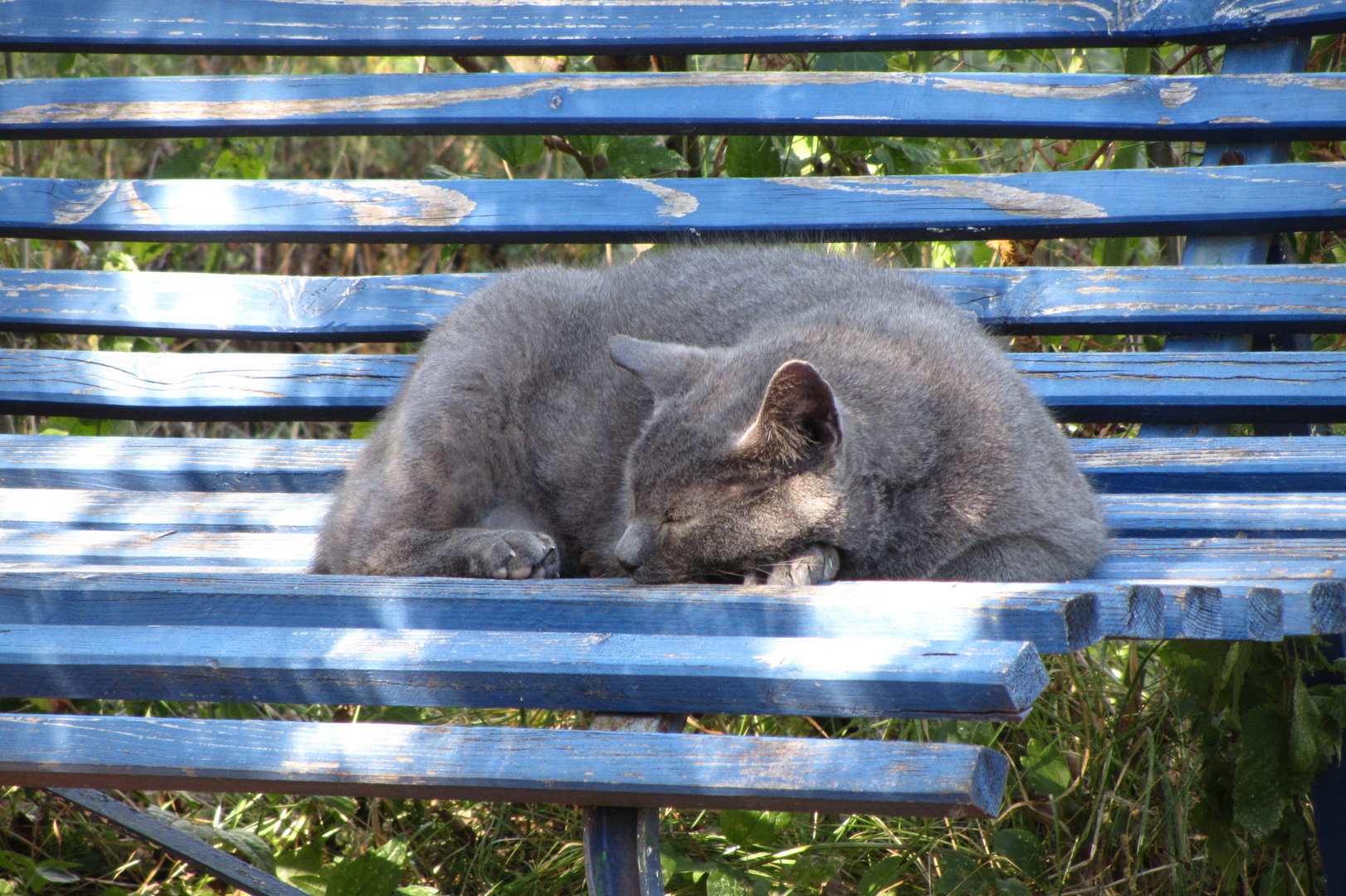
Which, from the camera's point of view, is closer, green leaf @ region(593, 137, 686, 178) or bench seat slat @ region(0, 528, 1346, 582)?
bench seat slat @ region(0, 528, 1346, 582)

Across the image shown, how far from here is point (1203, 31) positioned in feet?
9.33

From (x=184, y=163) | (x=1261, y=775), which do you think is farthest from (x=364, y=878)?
(x=184, y=163)

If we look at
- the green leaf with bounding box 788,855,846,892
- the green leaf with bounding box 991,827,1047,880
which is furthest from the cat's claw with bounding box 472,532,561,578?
the green leaf with bounding box 991,827,1047,880

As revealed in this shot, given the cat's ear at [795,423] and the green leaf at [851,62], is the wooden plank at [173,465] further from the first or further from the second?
the green leaf at [851,62]

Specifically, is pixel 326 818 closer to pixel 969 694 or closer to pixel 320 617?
pixel 320 617

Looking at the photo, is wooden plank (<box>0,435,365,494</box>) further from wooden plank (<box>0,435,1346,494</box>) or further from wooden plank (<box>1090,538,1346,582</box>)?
wooden plank (<box>1090,538,1346,582</box>)

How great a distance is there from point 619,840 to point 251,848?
151cm

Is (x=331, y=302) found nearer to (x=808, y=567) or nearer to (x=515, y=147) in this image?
(x=515, y=147)

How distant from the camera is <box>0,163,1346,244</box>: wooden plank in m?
2.87

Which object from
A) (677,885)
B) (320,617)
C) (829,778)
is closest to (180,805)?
(677,885)

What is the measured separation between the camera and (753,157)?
3307 millimetres

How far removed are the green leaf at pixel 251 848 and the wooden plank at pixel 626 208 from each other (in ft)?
4.70

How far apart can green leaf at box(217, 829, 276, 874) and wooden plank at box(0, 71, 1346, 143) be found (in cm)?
173

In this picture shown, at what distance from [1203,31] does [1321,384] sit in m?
0.89
